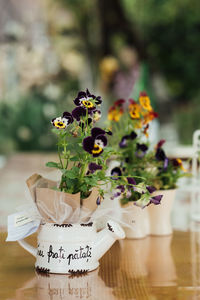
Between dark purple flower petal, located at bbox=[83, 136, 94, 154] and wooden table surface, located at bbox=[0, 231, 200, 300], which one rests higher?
dark purple flower petal, located at bbox=[83, 136, 94, 154]

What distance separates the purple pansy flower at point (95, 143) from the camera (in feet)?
2.91

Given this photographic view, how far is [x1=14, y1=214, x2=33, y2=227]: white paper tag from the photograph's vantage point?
1006 millimetres

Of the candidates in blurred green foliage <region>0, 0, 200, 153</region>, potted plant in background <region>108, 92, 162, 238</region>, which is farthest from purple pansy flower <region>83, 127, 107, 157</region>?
blurred green foliage <region>0, 0, 200, 153</region>

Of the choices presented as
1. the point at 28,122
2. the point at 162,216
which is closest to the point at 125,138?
the point at 162,216

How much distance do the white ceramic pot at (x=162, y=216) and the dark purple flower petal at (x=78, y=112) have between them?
0.44 metres

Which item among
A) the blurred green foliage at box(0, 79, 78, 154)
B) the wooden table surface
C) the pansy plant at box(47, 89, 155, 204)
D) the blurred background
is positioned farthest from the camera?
the blurred background

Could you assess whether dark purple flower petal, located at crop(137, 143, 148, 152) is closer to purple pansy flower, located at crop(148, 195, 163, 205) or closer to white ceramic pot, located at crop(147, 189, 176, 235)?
white ceramic pot, located at crop(147, 189, 176, 235)

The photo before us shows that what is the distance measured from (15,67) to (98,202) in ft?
20.6

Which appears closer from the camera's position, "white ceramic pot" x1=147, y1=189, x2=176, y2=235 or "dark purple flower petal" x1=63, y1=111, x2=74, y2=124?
"dark purple flower petal" x1=63, y1=111, x2=74, y2=124

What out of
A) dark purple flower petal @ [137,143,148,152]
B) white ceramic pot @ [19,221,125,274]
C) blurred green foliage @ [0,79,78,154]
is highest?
blurred green foliage @ [0,79,78,154]

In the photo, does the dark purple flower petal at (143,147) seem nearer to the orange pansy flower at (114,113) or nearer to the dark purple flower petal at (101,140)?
the orange pansy flower at (114,113)

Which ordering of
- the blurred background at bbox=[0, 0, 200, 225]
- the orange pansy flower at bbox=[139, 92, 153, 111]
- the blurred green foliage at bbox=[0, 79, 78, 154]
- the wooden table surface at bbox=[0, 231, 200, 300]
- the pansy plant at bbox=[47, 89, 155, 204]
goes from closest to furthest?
the wooden table surface at bbox=[0, 231, 200, 300]
the pansy plant at bbox=[47, 89, 155, 204]
the orange pansy flower at bbox=[139, 92, 153, 111]
the blurred green foliage at bbox=[0, 79, 78, 154]
the blurred background at bbox=[0, 0, 200, 225]

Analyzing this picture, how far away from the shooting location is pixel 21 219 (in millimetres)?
1018

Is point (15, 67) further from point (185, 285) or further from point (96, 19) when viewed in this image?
point (185, 285)
